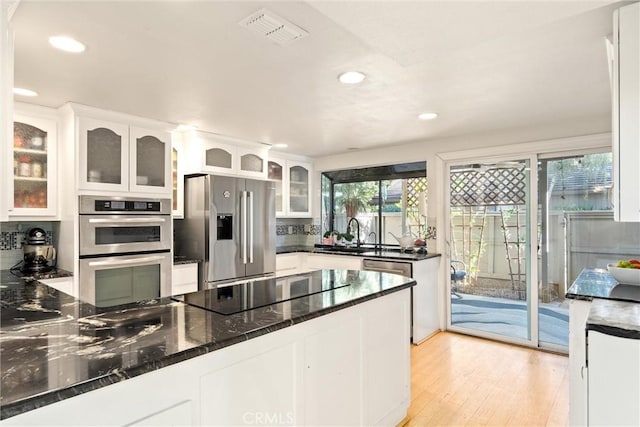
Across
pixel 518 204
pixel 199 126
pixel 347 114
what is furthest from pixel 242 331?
pixel 518 204

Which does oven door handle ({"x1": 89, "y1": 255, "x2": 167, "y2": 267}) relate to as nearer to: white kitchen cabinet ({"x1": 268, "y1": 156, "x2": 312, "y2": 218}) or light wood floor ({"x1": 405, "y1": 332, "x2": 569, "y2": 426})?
white kitchen cabinet ({"x1": 268, "y1": 156, "x2": 312, "y2": 218})

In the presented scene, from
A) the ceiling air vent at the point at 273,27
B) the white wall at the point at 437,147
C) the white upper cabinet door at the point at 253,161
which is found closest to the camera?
the ceiling air vent at the point at 273,27

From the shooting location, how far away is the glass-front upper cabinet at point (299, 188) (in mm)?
4945

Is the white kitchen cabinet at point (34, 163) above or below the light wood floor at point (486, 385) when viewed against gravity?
above

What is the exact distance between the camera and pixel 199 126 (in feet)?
11.3

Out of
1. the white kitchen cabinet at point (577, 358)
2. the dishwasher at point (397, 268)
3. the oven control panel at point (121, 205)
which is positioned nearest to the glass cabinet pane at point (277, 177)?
the dishwasher at point (397, 268)

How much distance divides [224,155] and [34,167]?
1638 millimetres

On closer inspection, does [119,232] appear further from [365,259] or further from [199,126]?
[365,259]

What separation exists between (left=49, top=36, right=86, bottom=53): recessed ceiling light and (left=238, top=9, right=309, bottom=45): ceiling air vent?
874 mm

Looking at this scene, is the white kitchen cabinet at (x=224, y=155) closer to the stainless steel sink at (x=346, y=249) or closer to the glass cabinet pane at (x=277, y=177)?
the glass cabinet pane at (x=277, y=177)

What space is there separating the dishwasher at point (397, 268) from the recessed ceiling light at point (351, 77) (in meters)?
2.08

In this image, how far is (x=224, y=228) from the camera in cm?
368

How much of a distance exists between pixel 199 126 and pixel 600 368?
335 cm

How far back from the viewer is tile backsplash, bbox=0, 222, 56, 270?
9.50 ft
